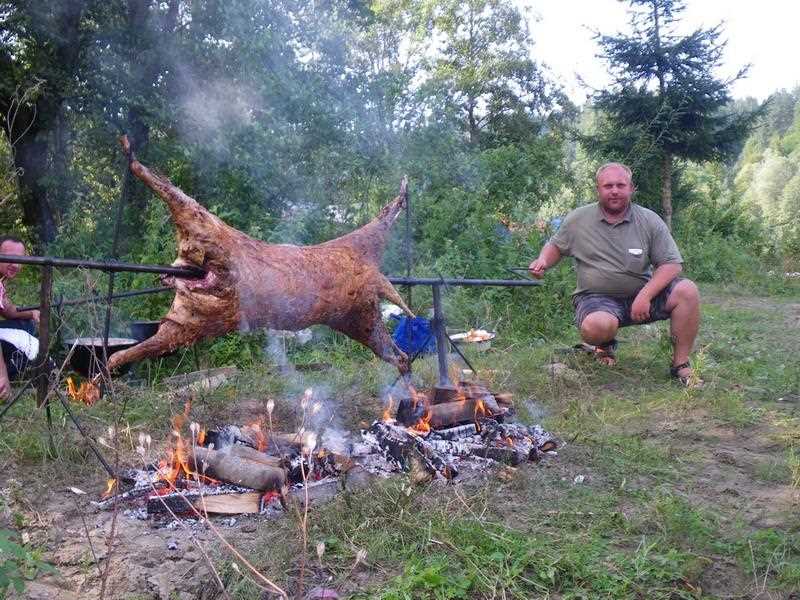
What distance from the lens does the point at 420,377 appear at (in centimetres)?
521

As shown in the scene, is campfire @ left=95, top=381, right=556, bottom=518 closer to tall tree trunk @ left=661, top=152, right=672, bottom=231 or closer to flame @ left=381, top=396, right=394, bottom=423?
flame @ left=381, top=396, right=394, bottom=423

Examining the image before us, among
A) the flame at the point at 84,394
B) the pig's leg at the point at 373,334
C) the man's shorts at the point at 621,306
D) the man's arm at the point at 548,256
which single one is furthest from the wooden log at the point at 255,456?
the man's shorts at the point at 621,306

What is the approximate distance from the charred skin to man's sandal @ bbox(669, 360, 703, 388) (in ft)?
7.24

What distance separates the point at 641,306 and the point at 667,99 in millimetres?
9430

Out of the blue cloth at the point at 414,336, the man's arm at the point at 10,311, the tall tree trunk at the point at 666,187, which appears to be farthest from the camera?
the tall tree trunk at the point at 666,187

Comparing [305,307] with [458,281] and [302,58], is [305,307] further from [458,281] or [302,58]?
[302,58]

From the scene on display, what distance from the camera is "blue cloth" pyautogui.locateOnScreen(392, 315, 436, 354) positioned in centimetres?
623

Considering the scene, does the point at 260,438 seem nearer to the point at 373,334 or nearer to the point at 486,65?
the point at 373,334

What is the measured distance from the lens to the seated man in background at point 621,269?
5.18m

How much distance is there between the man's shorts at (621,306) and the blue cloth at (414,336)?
54.5 inches

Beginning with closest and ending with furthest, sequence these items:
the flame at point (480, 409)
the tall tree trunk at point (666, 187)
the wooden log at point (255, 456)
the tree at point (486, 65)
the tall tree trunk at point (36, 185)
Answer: the wooden log at point (255, 456) < the flame at point (480, 409) < the tall tree trunk at point (36, 185) < the tall tree trunk at point (666, 187) < the tree at point (486, 65)

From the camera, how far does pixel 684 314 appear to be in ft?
17.0

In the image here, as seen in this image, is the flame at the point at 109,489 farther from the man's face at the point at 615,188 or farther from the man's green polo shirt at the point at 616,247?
the man's face at the point at 615,188

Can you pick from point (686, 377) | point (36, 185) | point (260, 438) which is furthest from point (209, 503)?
point (36, 185)
